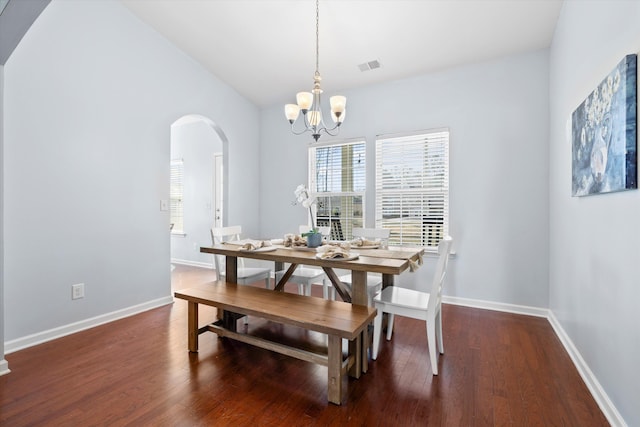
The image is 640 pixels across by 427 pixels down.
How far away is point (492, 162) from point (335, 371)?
2831mm

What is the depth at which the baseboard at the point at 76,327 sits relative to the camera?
96.7 inches

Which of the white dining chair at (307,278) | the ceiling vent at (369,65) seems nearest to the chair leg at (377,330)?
the white dining chair at (307,278)

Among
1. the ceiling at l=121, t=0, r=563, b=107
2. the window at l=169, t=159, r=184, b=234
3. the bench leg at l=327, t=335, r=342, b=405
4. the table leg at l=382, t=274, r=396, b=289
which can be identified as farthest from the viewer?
the window at l=169, t=159, r=184, b=234

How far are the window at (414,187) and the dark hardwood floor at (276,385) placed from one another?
1338mm

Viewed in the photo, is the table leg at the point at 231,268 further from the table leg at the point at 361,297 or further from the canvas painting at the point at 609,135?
the canvas painting at the point at 609,135

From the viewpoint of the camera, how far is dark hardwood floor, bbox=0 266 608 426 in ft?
5.52

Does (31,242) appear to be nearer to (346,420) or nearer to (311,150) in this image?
(346,420)

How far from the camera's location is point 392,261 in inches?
84.3

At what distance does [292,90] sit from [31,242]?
341 centimetres

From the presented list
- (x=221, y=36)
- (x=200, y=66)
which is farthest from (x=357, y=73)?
(x=200, y=66)

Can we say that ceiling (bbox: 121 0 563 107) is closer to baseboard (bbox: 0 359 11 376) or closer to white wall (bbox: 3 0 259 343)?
white wall (bbox: 3 0 259 343)

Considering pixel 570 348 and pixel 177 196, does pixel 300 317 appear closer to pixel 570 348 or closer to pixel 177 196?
pixel 570 348

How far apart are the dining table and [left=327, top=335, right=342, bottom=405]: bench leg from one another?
1.01ft

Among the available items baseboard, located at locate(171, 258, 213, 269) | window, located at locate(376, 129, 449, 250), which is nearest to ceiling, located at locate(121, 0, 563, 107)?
window, located at locate(376, 129, 449, 250)
